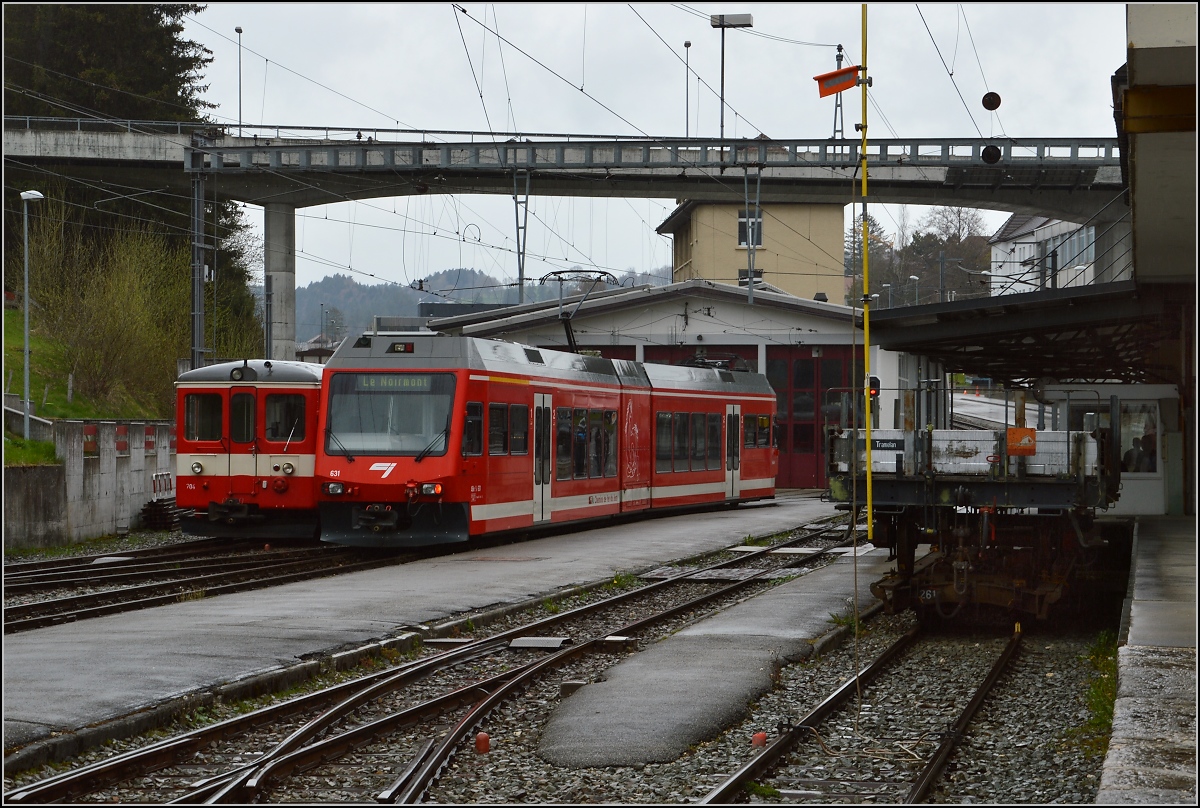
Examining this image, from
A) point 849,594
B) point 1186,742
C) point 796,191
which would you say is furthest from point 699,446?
point 1186,742

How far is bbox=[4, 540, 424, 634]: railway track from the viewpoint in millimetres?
13953

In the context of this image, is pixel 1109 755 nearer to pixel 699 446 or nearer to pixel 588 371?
pixel 588 371

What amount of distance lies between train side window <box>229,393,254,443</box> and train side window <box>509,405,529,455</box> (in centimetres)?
435

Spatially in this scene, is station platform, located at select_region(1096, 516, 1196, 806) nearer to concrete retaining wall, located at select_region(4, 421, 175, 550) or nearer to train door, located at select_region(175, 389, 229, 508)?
train door, located at select_region(175, 389, 229, 508)

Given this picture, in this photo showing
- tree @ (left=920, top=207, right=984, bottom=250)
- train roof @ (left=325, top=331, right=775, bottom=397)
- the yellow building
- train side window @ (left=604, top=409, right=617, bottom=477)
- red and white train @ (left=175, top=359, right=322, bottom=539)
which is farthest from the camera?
tree @ (left=920, top=207, right=984, bottom=250)

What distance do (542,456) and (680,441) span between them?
6885 mm

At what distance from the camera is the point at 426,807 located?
6922 mm

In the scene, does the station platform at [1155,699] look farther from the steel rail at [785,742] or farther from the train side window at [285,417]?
the train side window at [285,417]

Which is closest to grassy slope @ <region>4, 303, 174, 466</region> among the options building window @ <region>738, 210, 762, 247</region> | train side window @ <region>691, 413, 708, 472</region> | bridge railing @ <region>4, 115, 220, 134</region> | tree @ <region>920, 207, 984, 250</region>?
bridge railing @ <region>4, 115, 220, 134</region>

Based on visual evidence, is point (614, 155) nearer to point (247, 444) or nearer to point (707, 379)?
point (707, 379)

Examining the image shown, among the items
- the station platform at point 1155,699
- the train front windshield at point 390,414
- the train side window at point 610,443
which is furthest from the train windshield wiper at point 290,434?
the station platform at point 1155,699

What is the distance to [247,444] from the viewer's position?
2142cm

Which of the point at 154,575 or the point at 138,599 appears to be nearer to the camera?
the point at 138,599

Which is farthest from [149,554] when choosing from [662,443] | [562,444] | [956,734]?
[956,734]
